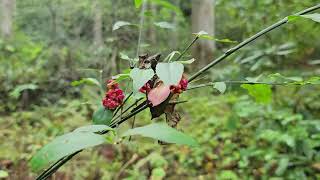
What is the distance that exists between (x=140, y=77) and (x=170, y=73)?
6cm

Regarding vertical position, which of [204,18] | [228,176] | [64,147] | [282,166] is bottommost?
[228,176]

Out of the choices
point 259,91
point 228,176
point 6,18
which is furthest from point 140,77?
point 6,18

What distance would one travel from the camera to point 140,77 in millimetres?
821

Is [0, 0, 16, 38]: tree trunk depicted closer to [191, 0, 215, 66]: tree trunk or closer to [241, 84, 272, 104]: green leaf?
[191, 0, 215, 66]: tree trunk

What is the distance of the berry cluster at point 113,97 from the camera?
3.22 feet

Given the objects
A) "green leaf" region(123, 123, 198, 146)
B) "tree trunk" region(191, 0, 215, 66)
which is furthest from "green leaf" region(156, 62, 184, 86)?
"tree trunk" region(191, 0, 215, 66)

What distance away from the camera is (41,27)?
841cm

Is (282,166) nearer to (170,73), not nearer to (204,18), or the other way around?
(170,73)

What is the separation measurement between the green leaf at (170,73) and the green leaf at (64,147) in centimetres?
21

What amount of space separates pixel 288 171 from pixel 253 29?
5.04 ft

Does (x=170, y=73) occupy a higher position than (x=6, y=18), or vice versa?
(x=170, y=73)

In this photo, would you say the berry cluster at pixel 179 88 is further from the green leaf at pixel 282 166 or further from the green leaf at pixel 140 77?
the green leaf at pixel 282 166

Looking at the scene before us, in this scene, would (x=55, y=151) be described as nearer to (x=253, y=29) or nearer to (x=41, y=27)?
(x=253, y=29)

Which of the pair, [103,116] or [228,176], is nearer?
[103,116]
